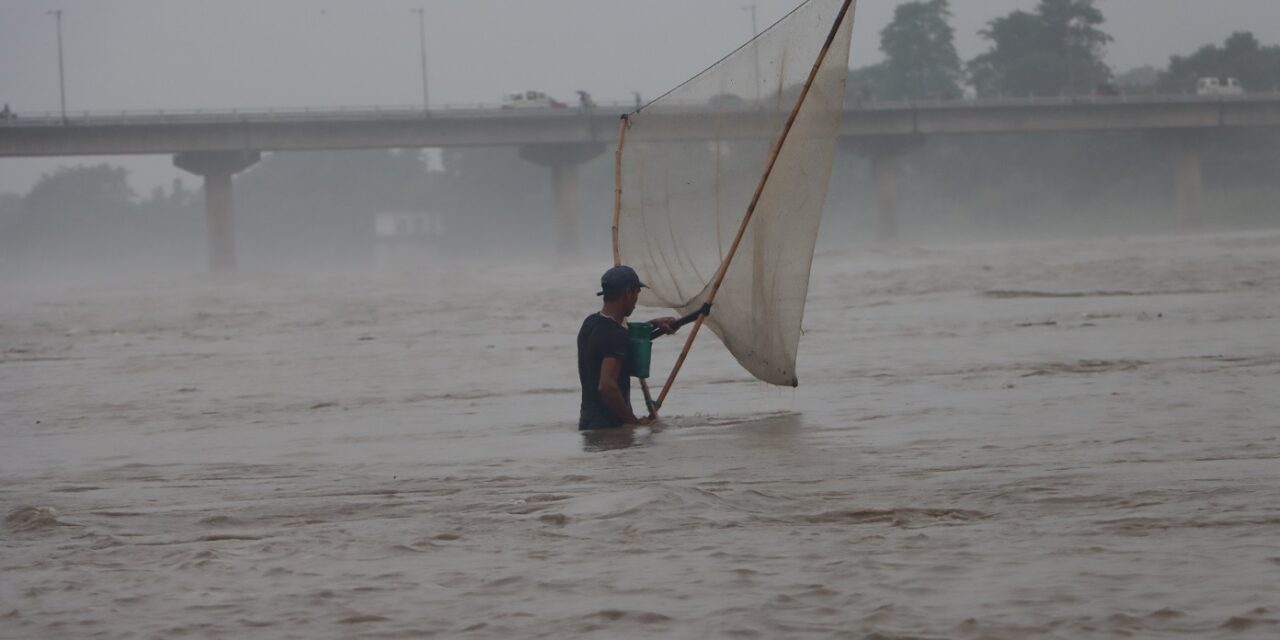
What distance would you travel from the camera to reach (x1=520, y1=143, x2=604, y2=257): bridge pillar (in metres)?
68.5

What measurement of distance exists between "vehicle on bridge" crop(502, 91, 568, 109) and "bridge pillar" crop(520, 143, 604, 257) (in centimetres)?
192

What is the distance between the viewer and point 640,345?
845 cm

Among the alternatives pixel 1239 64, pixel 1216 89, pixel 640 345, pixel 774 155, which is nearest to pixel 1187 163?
pixel 1216 89

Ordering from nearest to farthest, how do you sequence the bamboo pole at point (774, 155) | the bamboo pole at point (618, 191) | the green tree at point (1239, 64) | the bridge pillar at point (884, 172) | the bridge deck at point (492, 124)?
the bamboo pole at point (774, 155), the bamboo pole at point (618, 191), the bridge deck at point (492, 124), the bridge pillar at point (884, 172), the green tree at point (1239, 64)

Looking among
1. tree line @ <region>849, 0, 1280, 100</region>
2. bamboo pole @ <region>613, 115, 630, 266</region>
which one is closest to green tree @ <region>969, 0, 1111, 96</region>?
tree line @ <region>849, 0, 1280, 100</region>

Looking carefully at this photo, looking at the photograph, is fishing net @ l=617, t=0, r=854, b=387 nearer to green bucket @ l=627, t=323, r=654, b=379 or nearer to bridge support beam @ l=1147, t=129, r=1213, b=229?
green bucket @ l=627, t=323, r=654, b=379

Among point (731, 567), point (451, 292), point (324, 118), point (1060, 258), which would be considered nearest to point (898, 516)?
point (731, 567)

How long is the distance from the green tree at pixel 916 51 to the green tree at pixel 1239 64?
14.1m

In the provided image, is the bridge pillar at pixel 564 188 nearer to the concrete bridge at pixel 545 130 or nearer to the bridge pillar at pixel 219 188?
the concrete bridge at pixel 545 130

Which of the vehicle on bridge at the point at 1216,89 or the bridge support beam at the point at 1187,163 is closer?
the bridge support beam at the point at 1187,163

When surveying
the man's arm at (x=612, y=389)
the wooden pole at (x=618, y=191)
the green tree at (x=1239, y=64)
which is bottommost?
the man's arm at (x=612, y=389)

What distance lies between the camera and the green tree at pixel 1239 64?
8956cm

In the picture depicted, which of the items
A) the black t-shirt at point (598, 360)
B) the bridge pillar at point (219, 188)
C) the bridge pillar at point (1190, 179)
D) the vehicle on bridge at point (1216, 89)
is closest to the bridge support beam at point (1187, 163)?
the bridge pillar at point (1190, 179)

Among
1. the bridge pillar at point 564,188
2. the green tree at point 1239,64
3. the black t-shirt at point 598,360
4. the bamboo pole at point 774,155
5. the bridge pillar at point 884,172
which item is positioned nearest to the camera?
the bamboo pole at point 774,155
